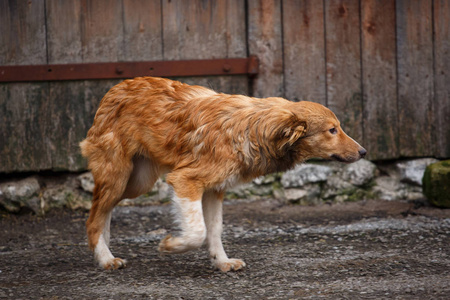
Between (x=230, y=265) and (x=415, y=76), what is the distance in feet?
10.5

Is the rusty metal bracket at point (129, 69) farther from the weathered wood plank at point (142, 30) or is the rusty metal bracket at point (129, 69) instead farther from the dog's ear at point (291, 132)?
the dog's ear at point (291, 132)

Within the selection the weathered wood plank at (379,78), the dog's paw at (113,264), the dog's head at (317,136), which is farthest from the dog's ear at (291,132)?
the weathered wood plank at (379,78)

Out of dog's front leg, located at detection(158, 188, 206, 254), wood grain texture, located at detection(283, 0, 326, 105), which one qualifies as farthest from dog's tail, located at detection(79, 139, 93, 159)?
wood grain texture, located at detection(283, 0, 326, 105)

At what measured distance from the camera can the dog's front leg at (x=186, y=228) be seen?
141 inches

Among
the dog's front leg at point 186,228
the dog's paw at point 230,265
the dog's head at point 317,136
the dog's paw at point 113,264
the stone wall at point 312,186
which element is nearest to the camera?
the dog's front leg at point 186,228

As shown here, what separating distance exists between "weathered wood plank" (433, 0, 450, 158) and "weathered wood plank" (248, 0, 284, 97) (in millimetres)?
1627

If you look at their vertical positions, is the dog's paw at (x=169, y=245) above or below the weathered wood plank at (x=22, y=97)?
below

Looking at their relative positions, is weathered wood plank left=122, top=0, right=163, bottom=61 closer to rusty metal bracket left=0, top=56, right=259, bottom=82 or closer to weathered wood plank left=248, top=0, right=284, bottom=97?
rusty metal bracket left=0, top=56, right=259, bottom=82

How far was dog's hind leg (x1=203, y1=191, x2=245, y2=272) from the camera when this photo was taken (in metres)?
3.92

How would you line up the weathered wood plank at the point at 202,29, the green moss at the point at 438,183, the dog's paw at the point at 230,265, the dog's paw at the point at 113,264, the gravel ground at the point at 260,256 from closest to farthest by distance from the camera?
the gravel ground at the point at 260,256 < the dog's paw at the point at 230,265 < the dog's paw at the point at 113,264 < the green moss at the point at 438,183 < the weathered wood plank at the point at 202,29

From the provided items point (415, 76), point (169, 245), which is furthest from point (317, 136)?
point (415, 76)

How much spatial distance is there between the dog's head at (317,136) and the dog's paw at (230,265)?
0.85 metres

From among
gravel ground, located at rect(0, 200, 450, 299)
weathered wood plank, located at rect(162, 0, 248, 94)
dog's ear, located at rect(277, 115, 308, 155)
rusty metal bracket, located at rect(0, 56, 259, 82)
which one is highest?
weathered wood plank, located at rect(162, 0, 248, 94)

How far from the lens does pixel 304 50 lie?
587cm
